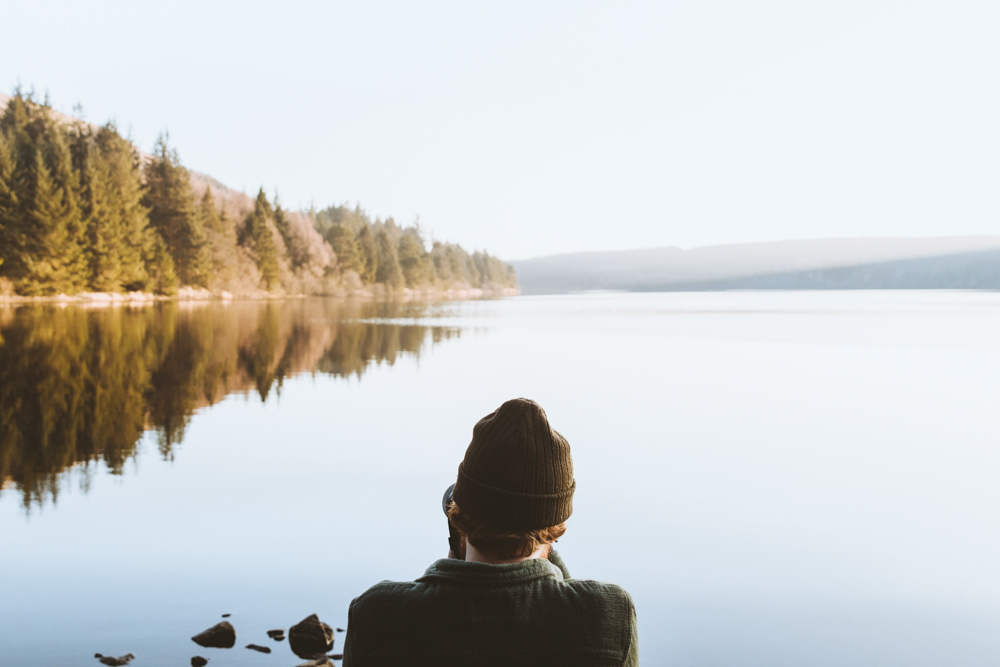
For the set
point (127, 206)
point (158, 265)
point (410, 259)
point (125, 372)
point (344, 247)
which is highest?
point (127, 206)

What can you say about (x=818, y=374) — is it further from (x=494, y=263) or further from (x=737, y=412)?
(x=494, y=263)

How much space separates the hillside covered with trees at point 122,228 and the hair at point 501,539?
4507cm

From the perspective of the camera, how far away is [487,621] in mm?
1510

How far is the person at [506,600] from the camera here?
4.95 ft

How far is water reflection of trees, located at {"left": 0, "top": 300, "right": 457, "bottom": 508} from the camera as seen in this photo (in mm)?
8453

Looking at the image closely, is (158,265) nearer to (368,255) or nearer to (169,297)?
(169,297)

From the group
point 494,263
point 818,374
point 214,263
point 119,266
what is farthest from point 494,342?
point 494,263

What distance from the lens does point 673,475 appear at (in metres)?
8.11

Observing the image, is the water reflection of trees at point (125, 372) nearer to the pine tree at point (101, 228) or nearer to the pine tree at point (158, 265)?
the pine tree at point (101, 228)

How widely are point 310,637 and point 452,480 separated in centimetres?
381

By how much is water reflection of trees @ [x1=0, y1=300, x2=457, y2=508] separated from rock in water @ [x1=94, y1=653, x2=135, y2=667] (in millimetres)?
3240

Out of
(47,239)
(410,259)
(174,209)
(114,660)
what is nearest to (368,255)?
(410,259)

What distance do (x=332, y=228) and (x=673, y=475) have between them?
86285 millimetres

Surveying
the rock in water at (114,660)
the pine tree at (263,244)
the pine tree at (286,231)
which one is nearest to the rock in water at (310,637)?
the rock in water at (114,660)
